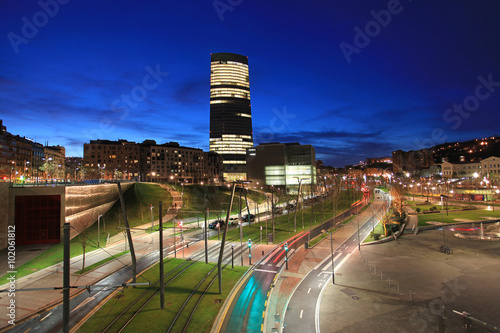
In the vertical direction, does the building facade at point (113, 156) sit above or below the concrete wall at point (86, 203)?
above

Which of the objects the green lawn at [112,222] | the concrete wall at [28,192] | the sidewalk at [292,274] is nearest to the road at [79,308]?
the green lawn at [112,222]

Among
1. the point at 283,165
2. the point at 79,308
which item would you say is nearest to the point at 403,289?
the point at 79,308

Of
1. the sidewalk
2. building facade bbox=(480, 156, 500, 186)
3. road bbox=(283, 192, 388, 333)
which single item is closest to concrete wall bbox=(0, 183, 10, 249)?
the sidewalk

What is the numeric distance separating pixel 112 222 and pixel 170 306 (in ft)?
129

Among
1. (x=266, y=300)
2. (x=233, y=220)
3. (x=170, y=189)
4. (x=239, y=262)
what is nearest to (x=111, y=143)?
(x=170, y=189)

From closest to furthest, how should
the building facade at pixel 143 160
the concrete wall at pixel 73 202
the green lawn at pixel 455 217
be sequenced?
the concrete wall at pixel 73 202 → the green lawn at pixel 455 217 → the building facade at pixel 143 160

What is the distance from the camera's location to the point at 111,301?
23.5 metres

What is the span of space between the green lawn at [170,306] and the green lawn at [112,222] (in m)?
7.40

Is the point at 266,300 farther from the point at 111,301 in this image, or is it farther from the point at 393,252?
the point at 393,252

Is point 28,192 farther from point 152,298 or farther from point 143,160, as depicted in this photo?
point 143,160

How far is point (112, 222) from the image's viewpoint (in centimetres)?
5494

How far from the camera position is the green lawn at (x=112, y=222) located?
1347 inches

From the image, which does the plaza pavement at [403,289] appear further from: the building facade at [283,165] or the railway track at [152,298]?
the building facade at [283,165]

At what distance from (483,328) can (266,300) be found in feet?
51.7
